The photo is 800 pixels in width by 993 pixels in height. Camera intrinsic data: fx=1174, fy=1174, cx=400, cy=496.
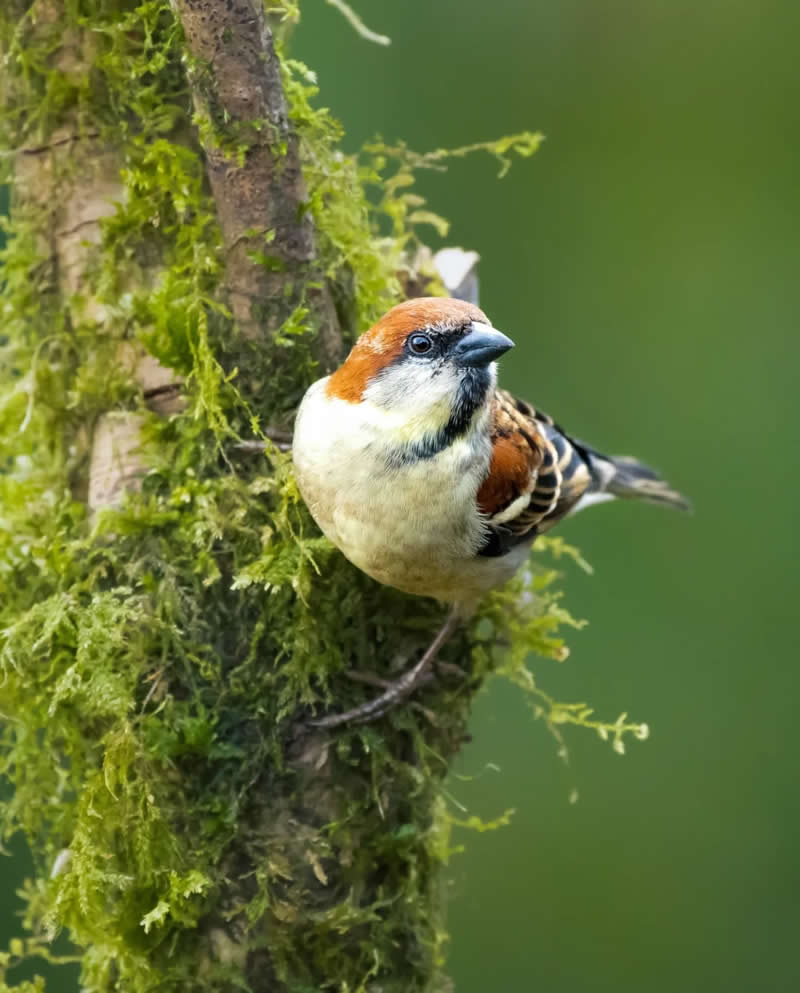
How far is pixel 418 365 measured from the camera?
2.87 meters

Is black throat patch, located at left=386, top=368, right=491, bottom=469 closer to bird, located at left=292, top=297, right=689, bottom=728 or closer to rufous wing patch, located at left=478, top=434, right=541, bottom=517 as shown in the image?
bird, located at left=292, top=297, right=689, bottom=728

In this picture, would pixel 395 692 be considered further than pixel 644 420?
No

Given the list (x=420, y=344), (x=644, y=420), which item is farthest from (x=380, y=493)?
→ (x=644, y=420)

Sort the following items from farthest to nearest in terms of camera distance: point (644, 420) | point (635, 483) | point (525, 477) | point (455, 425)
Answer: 1. point (644, 420)
2. point (635, 483)
3. point (525, 477)
4. point (455, 425)

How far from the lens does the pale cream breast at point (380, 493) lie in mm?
2836

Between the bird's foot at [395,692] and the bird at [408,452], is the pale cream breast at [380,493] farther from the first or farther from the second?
the bird's foot at [395,692]

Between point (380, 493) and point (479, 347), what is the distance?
43 centimetres

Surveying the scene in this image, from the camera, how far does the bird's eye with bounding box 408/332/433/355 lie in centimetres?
284

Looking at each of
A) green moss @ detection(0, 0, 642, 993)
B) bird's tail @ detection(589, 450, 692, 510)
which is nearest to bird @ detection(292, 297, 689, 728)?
green moss @ detection(0, 0, 642, 993)

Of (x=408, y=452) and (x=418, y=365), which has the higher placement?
(x=418, y=365)

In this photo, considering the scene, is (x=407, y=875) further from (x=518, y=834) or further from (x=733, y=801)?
(x=733, y=801)

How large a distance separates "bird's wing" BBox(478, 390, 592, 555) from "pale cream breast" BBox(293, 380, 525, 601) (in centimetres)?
14

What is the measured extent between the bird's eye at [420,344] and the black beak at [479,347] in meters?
0.07

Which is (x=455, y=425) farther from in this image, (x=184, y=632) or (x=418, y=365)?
(x=184, y=632)
